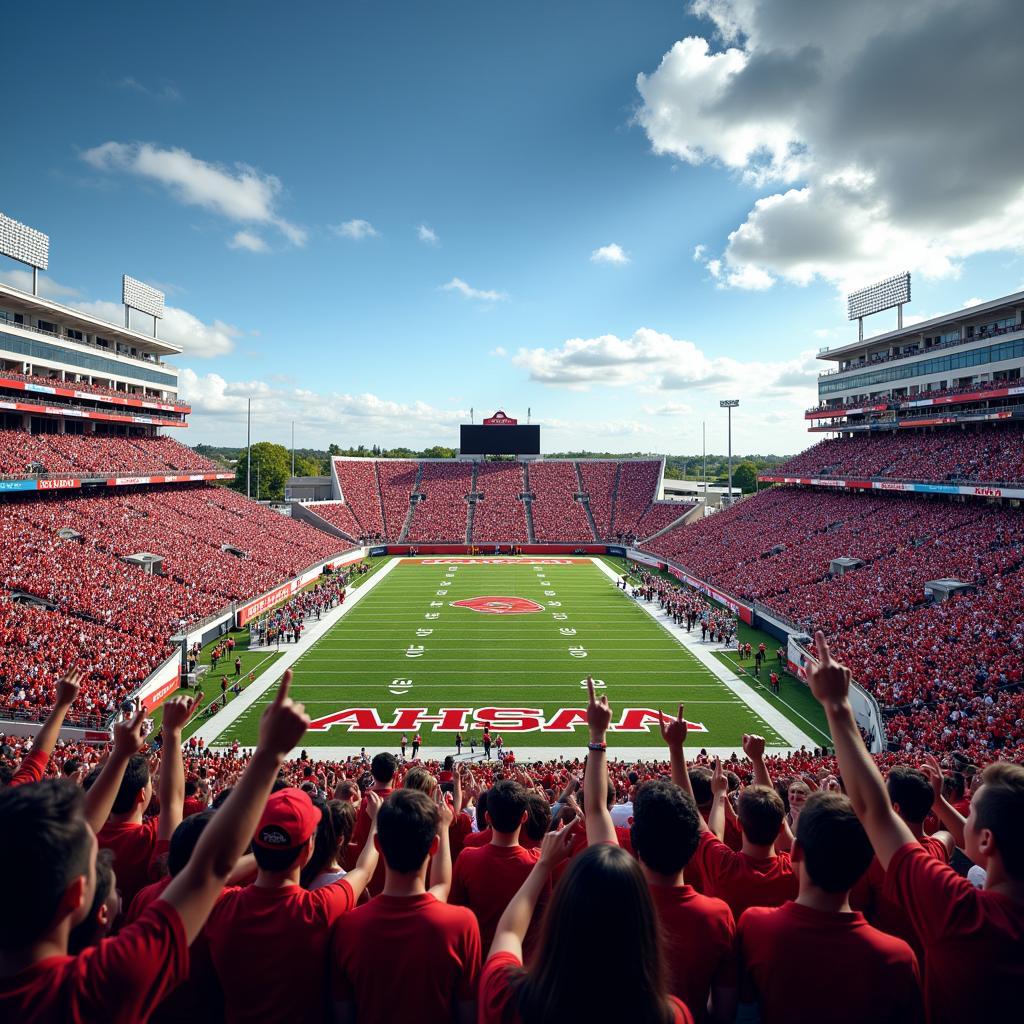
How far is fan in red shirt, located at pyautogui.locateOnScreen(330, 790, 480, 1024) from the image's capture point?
238cm

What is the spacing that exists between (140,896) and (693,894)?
8.02 ft

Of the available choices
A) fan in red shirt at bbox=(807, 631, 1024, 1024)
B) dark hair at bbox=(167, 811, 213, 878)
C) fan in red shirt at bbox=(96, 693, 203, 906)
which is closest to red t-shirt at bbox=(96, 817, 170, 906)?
fan in red shirt at bbox=(96, 693, 203, 906)

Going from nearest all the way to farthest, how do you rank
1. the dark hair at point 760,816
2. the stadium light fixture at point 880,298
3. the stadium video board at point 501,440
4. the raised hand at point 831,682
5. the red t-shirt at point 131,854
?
the raised hand at point 831,682, the dark hair at point 760,816, the red t-shirt at point 131,854, the stadium light fixture at point 880,298, the stadium video board at point 501,440

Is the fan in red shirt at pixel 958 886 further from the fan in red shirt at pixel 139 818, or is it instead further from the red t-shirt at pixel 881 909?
the fan in red shirt at pixel 139 818

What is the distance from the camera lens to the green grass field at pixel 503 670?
18.6 meters

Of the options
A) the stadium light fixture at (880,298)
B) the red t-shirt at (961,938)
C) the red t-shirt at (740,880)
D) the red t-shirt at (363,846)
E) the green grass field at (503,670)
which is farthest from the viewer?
the stadium light fixture at (880,298)

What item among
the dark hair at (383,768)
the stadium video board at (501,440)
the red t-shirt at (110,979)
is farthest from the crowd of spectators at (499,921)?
the stadium video board at (501,440)

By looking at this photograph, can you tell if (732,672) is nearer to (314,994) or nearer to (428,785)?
(428,785)

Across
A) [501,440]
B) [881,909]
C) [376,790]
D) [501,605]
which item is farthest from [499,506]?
[881,909]

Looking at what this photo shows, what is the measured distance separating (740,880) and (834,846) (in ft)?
4.20

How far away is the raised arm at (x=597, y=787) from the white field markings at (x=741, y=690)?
669 inches

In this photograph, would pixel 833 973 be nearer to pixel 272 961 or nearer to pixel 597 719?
pixel 597 719

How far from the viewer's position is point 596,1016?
1.51m

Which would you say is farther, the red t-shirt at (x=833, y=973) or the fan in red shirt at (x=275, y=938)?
the fan in red shirt at (x=275, y=938)
